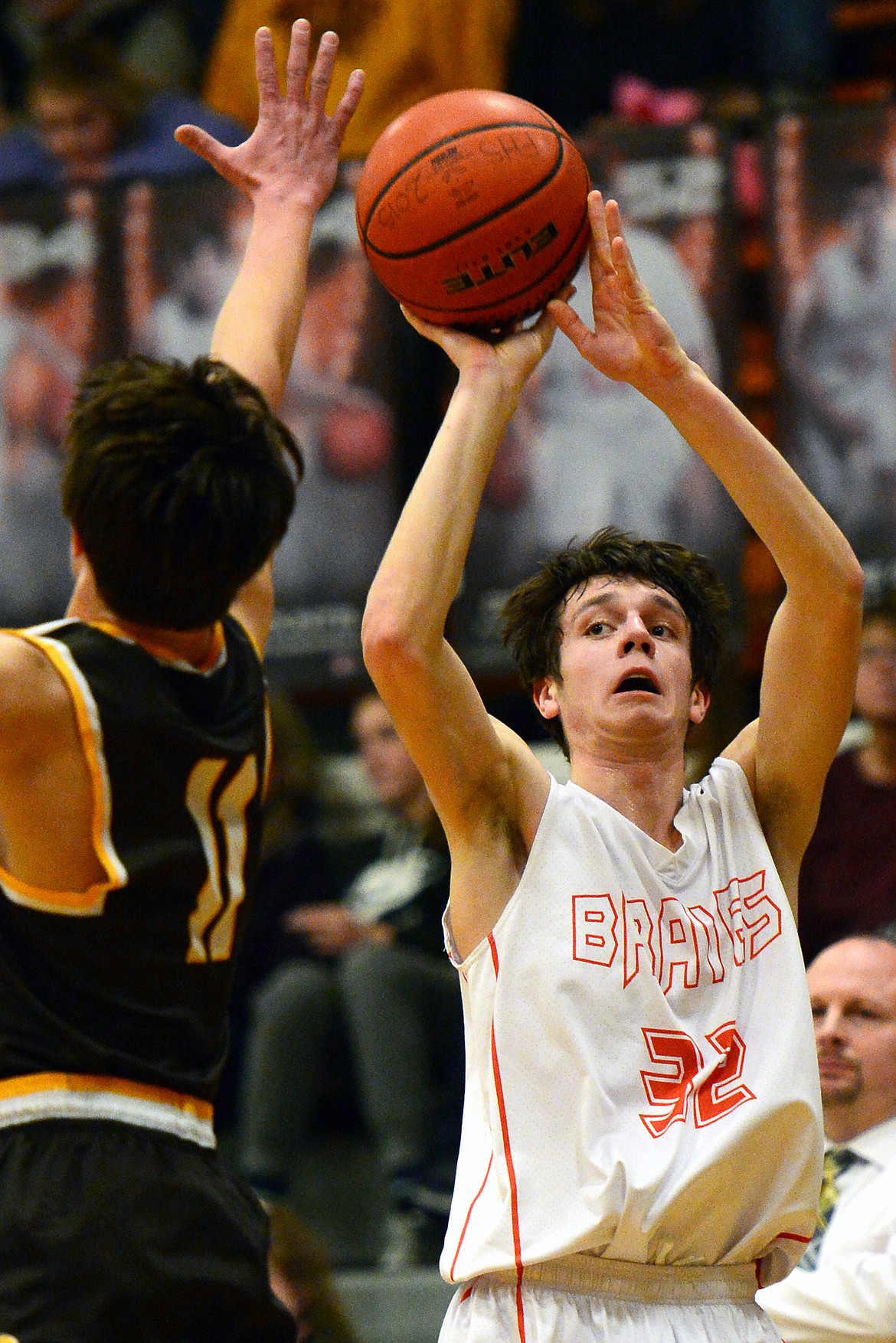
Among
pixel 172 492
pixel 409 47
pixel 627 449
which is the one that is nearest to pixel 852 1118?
pixel 172 492

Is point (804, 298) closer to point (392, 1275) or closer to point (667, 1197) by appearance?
→ point (392, 1275)

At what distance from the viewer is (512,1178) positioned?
2.89 m

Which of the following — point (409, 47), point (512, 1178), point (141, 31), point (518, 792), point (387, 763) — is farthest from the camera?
point (141, 31)

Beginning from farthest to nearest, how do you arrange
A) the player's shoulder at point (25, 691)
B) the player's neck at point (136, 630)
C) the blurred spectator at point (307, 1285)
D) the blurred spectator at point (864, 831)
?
the blurred spectator at point (864, 831) < the blurred spectator at point (307, 1285) < the player's neck at point (136, 630) < the player's shoulder at point (25, 691)

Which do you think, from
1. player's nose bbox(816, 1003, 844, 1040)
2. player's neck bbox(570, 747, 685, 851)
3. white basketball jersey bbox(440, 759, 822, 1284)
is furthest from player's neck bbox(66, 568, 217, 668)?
player's nose bbox(816, 1003, 844, 1040)

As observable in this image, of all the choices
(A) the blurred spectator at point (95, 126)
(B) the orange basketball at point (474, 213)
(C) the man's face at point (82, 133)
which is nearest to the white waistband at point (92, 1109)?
(B) the orange basketball at point (474, 213)

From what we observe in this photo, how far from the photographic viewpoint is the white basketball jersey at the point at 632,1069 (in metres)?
2.86

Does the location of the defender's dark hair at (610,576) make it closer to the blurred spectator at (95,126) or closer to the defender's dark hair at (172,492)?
the defender's dark hair at (172,492)

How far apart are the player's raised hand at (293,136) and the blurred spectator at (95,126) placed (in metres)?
4.72

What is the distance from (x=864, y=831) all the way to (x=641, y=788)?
3089 millimetres

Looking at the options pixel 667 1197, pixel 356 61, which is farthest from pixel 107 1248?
pixel 356 61

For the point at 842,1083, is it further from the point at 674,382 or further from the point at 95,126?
the point at 95,126

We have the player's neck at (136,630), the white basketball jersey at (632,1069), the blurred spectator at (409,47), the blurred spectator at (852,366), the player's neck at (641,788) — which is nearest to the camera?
the player's neck at (136,630)

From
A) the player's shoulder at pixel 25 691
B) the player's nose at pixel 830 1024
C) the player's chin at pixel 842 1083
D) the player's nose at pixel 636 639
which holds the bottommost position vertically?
the player's chin at pixel 842 1083
